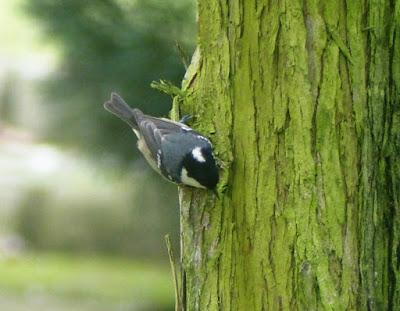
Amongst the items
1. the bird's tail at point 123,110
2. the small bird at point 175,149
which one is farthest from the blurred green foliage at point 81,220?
the small bird at point 175,149

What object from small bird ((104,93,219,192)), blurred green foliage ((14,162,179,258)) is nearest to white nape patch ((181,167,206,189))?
small bird ((104,93,219,192))

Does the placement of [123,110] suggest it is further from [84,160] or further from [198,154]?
[84,160]

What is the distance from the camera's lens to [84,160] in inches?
213

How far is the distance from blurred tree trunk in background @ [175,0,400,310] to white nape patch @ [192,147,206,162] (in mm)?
93

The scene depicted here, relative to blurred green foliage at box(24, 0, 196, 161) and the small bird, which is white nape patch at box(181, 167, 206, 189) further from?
blurred green foliage at box(24, 0, 196, 161)

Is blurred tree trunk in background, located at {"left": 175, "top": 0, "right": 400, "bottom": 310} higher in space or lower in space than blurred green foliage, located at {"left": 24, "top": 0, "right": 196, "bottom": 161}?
lower

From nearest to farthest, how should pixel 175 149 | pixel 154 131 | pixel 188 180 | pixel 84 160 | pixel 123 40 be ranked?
pixel 188 180
pixel 175 149
pixel 154 131
pixel 123 40
pixel 84 160

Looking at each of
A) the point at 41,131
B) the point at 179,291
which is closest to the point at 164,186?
the point at 179,291

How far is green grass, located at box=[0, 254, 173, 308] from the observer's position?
646 cm

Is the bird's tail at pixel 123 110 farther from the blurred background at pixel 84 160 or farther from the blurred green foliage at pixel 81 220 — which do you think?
the blurred green foliage at pixel 81 220

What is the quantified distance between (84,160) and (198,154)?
2795mm

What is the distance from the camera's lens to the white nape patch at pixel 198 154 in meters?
2.63

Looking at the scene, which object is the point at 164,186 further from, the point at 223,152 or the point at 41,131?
the point at 41,131

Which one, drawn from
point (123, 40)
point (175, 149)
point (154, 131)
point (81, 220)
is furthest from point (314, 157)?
point (81, 220)
